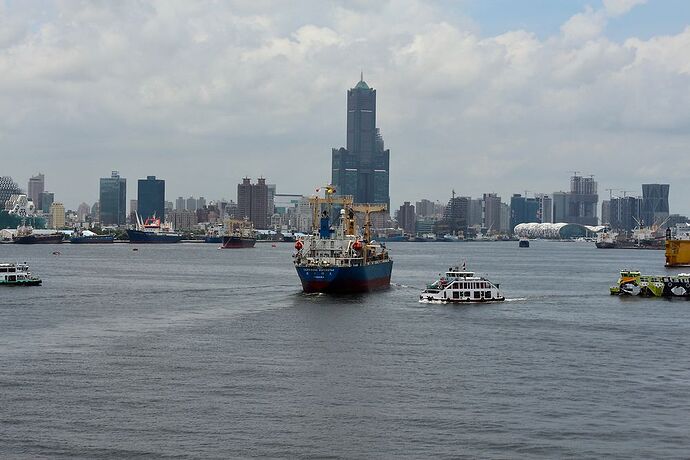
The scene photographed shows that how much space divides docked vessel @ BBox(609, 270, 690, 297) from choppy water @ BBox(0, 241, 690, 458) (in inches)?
454

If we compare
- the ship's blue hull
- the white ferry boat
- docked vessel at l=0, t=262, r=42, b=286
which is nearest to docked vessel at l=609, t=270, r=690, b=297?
the white ferry boat

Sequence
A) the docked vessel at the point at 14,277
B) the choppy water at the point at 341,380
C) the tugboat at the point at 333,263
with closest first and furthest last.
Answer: the choppy water at the point at 341,380 → the tugboat at the point at 333,263 → the docked vessel at the point at 14,277

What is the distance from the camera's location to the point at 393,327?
74812 mm

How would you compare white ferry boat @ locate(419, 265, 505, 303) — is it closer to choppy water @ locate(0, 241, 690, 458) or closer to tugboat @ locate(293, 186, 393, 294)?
choppy water @ locate(0, 241, 690, 458)

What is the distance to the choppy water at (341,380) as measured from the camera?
132 ft

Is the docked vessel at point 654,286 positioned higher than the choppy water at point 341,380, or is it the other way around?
the docked vessel at point 654,286

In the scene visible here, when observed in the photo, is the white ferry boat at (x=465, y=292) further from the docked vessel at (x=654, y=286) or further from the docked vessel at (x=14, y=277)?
the docked vessel at (x=14, y=277)

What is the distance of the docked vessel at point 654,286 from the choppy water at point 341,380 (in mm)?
11530

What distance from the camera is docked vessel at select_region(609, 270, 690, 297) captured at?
4065 inches

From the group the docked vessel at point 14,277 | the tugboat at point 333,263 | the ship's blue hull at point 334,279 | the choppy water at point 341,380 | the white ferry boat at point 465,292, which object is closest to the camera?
the choppy water at point 341,380

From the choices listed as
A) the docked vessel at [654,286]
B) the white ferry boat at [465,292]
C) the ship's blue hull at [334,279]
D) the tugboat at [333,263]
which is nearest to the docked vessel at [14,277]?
the tugboat at [333,263]

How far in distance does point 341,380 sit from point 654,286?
60087 mm

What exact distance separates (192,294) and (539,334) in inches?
1734

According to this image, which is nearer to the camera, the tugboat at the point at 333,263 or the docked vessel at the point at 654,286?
the tugboat at the point at 333,263
